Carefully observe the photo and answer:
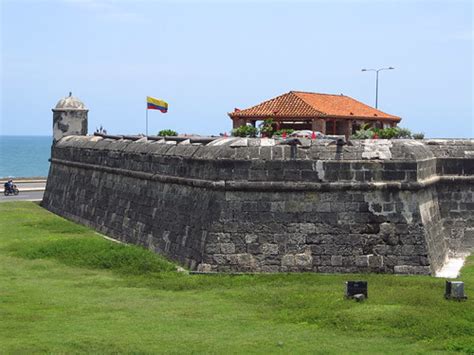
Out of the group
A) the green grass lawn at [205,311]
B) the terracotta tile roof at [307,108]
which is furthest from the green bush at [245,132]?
the green grass lawn at [205,311]

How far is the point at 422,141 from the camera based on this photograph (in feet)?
70.8

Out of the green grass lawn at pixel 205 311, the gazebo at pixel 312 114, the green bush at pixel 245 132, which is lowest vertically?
Result: the green grass lawn at pixel 205 311

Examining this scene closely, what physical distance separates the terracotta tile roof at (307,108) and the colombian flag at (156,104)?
5896 millimetres

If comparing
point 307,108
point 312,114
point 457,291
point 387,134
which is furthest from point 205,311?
point 307,108

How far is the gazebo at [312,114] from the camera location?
1566 inches

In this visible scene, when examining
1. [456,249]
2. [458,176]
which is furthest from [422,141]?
[456,249]

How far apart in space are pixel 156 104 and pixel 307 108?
25.2 feet

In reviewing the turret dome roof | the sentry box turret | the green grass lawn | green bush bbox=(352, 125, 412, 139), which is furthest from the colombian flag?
the sentry box turret

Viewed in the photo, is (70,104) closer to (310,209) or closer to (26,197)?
(26,197)

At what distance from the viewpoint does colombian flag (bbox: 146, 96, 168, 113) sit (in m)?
36.2

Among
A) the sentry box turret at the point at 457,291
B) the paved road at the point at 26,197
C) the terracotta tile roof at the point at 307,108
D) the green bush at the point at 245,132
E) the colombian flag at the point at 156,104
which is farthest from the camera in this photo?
the terracotta tile roof at the point at 307,108

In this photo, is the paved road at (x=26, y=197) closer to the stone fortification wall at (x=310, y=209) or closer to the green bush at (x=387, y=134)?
the green bush at (x=387, y=134)

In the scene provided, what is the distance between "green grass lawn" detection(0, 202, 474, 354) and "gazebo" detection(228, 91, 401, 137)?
21.0 m

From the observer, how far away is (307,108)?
3991 centimetres
